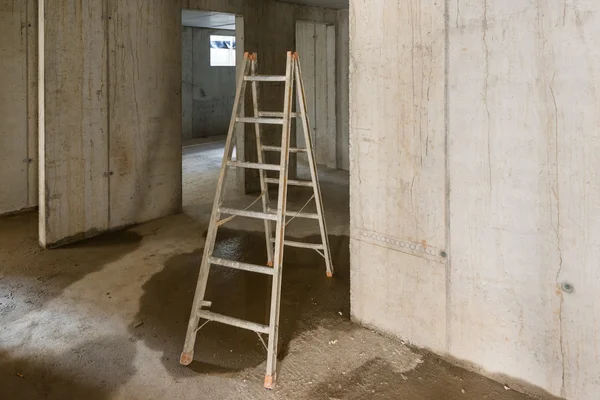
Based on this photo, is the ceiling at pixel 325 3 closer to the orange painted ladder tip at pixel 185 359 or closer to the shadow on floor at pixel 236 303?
the shadow on floor at pixel 236 303

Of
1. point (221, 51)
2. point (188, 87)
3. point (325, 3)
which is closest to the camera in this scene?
point (325, 3)

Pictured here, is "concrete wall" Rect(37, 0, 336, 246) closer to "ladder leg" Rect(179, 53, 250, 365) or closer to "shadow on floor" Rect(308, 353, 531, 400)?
"ladder leg" Rect(179, 53, 250, 365)

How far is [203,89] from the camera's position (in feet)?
35.3

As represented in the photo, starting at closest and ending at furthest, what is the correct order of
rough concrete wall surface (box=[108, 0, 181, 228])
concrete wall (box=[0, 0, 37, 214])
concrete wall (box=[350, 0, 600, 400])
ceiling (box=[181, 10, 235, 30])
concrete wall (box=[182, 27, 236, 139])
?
concrete wall (box=[350, 0, 600, 400]) < rough concrete wall surface (box=[108, 0, 181, 228]) < concrete wall (box=[0, 0, 37, 214]) < ceiling (box=[181, 10, 235, 30]) < concrete wall (box=[182, 27, 236, 139])

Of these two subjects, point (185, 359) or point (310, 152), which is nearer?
point (185, 359)

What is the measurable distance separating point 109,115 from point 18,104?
142 cm

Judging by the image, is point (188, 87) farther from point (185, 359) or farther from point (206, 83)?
point (185, 359)

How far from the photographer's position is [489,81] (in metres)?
1.98

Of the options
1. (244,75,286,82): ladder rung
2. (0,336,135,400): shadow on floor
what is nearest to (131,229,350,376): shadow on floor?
(0,336,135,400): shadow on floor

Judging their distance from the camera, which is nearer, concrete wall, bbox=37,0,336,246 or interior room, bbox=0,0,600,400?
interior room, bbox=0,0,600,400

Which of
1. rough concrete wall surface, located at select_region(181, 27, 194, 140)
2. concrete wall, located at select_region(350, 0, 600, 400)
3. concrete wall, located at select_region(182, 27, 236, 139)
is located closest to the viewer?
concrete wall, located at select_region(350, 0, 600, 400)

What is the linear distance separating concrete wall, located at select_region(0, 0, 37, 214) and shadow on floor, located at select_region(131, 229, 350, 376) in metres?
2.47

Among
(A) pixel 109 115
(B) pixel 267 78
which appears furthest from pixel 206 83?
(B) pixel 267 78

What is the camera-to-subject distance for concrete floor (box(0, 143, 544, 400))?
2.07 metres
